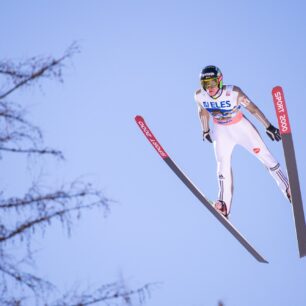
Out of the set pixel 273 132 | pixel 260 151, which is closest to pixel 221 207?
pixel 260 151

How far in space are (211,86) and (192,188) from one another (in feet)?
5.62

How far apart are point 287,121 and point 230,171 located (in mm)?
1368

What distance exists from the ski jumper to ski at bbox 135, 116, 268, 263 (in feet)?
0.67

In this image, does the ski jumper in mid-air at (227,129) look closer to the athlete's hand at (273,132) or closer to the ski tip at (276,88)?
the athlete's hand at (273,132)

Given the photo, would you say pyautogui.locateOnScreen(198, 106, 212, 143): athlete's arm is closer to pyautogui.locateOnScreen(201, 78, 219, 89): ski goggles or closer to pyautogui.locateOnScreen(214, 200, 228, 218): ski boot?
pyautogui.locateOnScreen(201, 78, 219, 89): ski goggles

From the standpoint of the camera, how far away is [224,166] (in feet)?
23.2

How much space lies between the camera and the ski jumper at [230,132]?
646 cm

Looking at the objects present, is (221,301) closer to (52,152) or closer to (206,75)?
(206,75)

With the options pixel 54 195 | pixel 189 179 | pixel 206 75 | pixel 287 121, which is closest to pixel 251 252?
pixel 189 179

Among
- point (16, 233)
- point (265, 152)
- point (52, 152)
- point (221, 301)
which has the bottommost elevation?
point (221, 301)

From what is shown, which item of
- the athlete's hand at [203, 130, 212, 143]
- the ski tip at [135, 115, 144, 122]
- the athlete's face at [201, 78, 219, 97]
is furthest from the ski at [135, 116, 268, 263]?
the athlete's face at [201, 78, 219, 97]

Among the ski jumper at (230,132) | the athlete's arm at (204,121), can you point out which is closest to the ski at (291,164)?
the ski jumper at (230,132)

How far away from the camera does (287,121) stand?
237 inches

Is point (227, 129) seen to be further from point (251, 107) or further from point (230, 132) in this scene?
point (251, 107)
